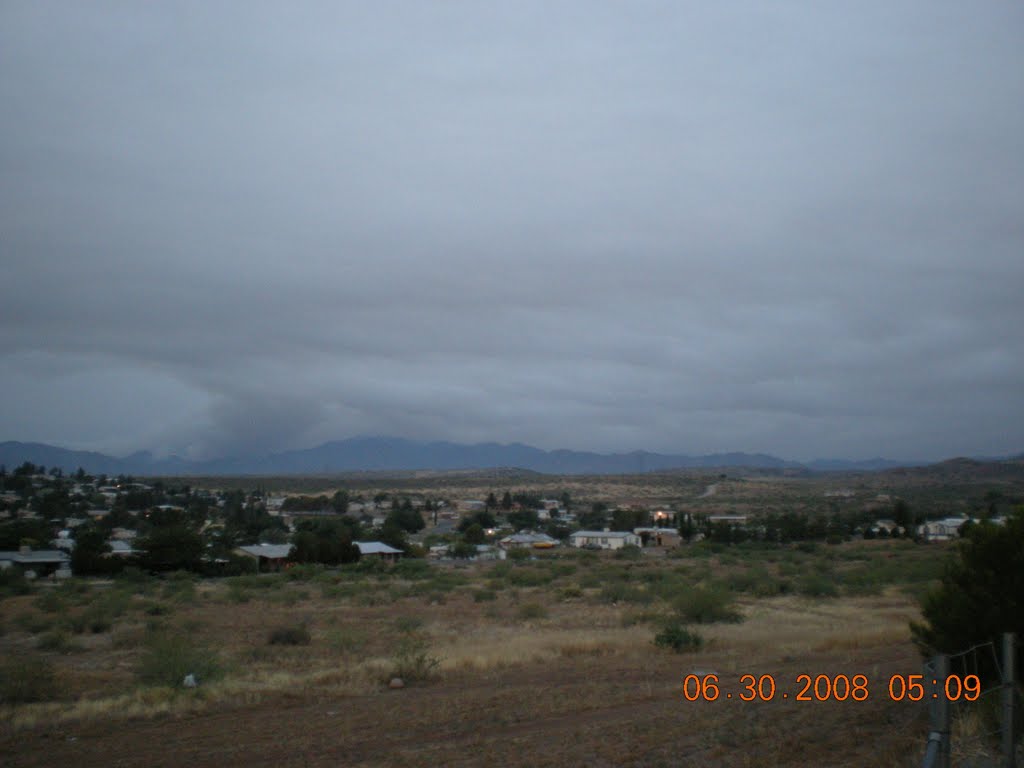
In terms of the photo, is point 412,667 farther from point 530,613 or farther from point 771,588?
point 771,588

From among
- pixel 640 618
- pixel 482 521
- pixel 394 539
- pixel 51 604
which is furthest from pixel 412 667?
pixel 482 521

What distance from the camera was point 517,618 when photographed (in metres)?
34.1

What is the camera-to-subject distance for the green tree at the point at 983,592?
36.8ft

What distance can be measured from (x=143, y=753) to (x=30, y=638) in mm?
20742

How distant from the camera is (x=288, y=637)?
27312 millimetres

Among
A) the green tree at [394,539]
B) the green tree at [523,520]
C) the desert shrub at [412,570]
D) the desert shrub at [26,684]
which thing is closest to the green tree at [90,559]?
the desert shrub at [412,570]

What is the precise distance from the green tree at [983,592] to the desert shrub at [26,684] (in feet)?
58.2

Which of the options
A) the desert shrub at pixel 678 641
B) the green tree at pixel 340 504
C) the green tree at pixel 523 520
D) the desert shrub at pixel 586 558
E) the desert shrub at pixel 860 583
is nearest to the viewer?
the desert shrub at pixel 678 641

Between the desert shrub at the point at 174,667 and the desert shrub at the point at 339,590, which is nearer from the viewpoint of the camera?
the desert shrub at the point at 174,667

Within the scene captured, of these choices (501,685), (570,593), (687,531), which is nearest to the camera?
(501,685)

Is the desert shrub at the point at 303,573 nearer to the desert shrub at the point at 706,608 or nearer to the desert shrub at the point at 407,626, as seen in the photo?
the desert shrub at the point at 407,626
